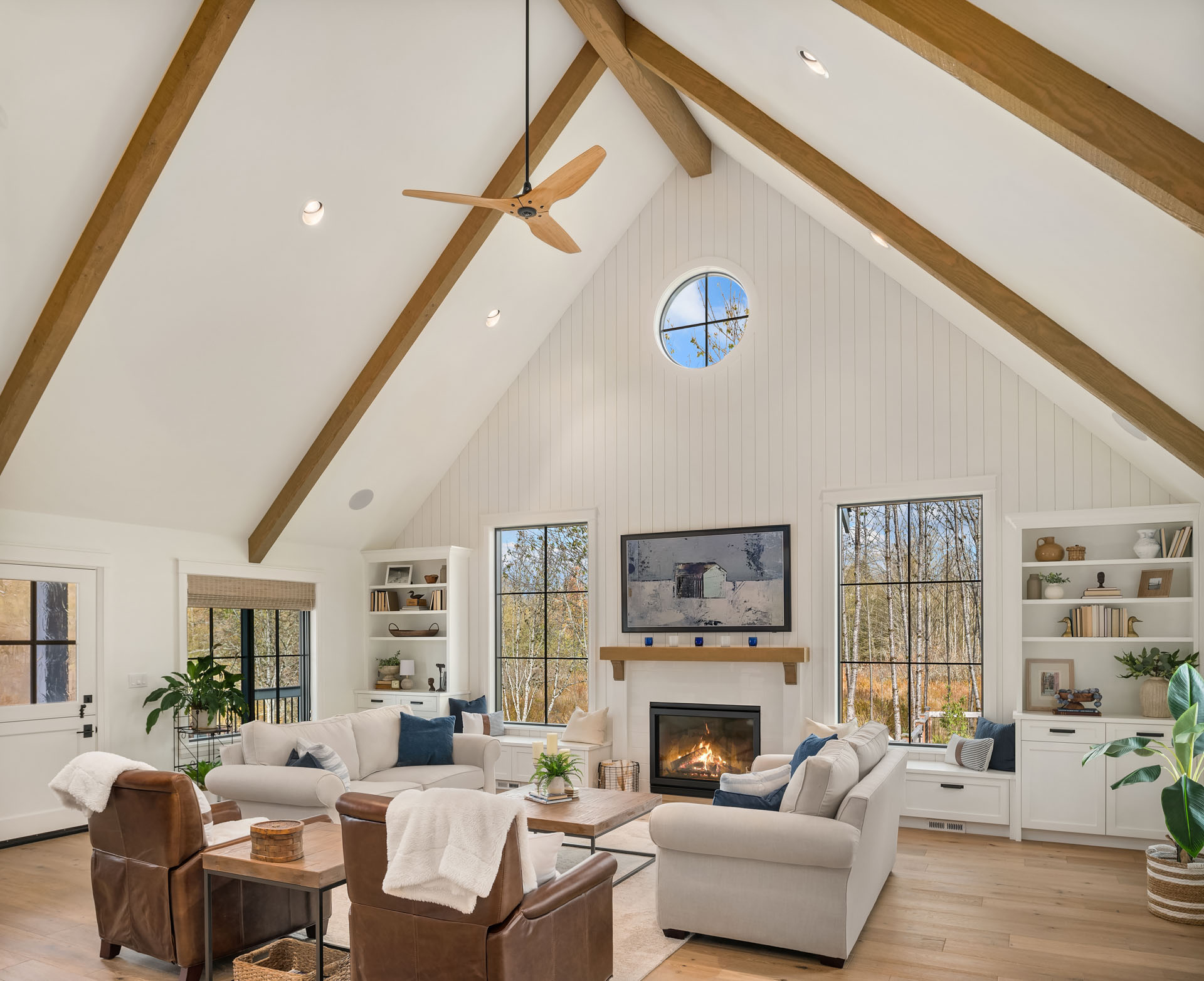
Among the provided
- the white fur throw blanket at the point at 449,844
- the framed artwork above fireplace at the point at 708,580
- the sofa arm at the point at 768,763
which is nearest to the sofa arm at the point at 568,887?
the white fur throw blanket at the point at 449,844

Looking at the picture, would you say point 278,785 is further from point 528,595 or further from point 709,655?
point 528,595

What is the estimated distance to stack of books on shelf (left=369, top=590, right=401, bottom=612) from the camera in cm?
882

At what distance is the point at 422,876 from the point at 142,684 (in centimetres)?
482

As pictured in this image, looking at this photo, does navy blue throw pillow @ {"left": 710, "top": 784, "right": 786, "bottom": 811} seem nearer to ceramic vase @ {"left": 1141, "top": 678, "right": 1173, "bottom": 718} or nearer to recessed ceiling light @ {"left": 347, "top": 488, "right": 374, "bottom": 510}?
ceramic vase @ {"left": 1141, "top": 678, "right": 1173, "bottom": 718}

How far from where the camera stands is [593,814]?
4.78 metres

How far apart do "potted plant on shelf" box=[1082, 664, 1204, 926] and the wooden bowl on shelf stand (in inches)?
223

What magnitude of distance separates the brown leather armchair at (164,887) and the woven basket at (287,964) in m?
0.25

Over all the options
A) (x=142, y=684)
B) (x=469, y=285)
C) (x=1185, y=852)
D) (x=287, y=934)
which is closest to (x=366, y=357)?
(x=469, y=285)

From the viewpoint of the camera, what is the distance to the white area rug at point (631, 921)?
385 cm

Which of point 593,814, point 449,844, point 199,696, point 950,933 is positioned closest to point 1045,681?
point 950,933

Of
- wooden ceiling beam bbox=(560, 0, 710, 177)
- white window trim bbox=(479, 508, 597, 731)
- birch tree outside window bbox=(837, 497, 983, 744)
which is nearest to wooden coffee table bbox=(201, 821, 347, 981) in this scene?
white window trim bbox=(479, 508, 597, 731)

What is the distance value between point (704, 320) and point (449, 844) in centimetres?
554

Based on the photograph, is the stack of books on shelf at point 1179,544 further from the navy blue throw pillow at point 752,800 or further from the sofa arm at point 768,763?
the navy blue throw pillow at point 752,800

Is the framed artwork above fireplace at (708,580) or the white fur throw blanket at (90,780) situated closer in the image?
the white fur throw blanket at (90,780)
